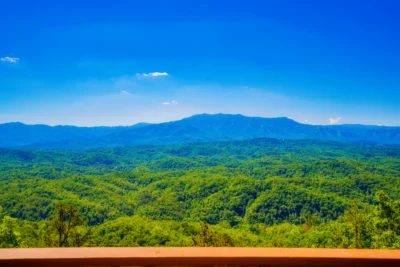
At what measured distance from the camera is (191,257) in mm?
1079

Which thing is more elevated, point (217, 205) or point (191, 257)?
point (191, 257)

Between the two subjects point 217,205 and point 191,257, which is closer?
point 191,257

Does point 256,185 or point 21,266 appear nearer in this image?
point 21,266

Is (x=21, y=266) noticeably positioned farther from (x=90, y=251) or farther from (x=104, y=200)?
(x=104, y=200)

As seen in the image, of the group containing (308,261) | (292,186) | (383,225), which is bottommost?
(292,186)

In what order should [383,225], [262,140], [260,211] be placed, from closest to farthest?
[383,225] → [260,211] → [262,140]

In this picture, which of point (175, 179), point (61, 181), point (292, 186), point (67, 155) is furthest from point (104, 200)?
point (67, 155)

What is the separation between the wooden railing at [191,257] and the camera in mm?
1062

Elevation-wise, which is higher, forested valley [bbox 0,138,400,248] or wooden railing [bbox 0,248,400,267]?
wooden railing [bbox 0,248,400,267]

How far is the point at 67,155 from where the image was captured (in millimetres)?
112750

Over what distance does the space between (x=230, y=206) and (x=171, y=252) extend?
1950 inches

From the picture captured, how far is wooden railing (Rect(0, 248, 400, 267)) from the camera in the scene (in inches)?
41.8

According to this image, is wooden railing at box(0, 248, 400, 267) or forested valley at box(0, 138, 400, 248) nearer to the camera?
wooden railing at box(0, 248, 400, 267)

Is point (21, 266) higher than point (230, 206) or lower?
higher
